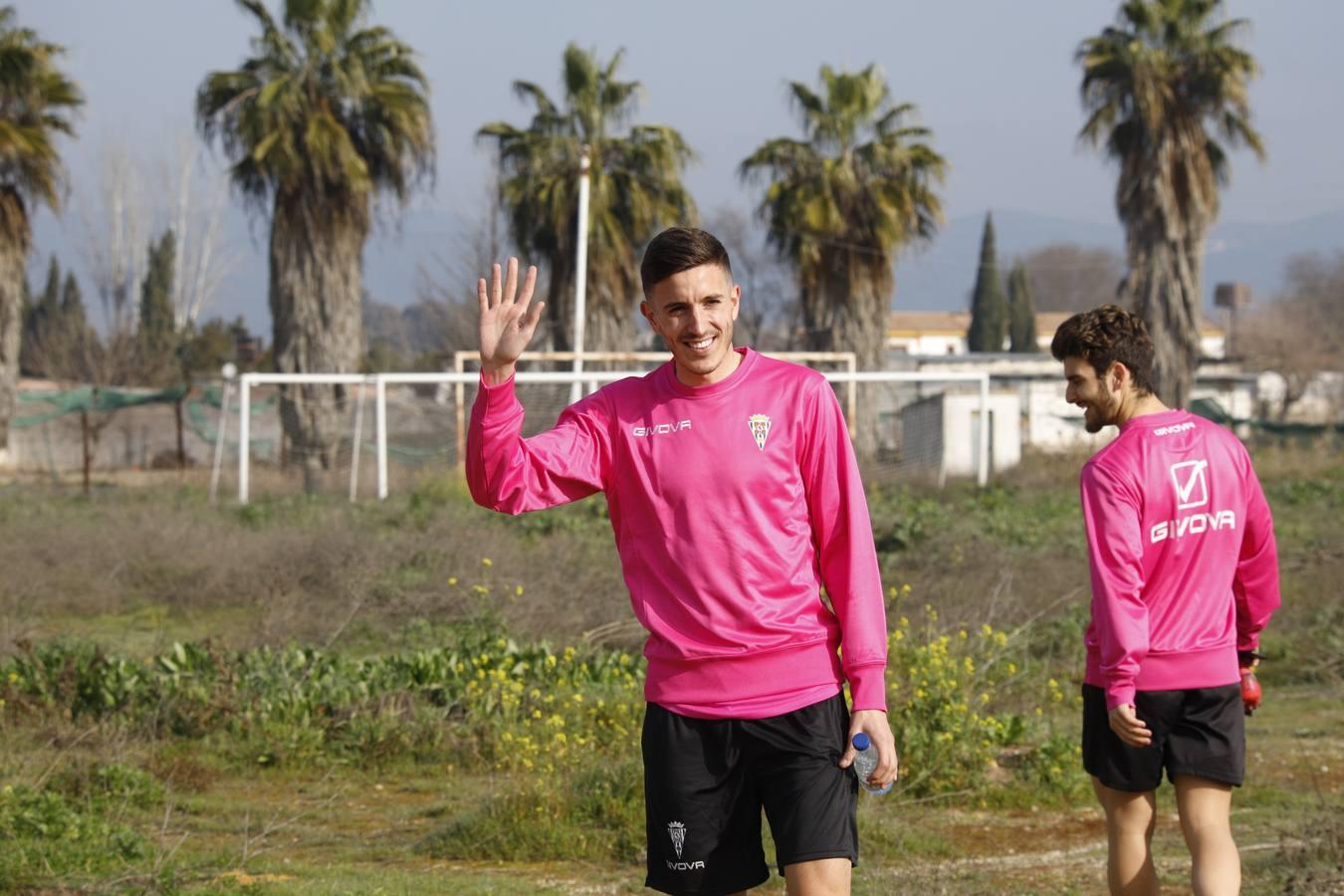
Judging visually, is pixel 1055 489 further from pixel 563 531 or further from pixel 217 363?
pixel 217 363

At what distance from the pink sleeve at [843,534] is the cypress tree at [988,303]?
3213 inches

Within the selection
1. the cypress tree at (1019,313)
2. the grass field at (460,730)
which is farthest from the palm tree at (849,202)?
the cypress tree at (1019,313)

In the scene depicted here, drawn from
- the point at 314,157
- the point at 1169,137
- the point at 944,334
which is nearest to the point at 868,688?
the point at 314,157

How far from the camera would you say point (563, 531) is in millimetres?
15398

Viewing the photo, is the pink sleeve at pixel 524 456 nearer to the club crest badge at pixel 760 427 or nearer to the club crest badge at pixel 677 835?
the club crest badge at pixel 760 427

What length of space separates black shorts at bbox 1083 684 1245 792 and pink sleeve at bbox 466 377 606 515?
64.2 inches

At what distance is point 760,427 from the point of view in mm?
3527

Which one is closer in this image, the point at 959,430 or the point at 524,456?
the point at 524,456

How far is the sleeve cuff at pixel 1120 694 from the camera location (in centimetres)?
422

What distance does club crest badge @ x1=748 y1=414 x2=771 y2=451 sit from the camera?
3521 millimetres

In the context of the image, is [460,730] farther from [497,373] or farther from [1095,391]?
[497,373]

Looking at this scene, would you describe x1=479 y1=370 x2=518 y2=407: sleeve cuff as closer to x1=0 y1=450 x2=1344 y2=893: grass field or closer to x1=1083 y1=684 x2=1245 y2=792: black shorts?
x1=1083 y1=684 x2=1245 y2=792: black shorts

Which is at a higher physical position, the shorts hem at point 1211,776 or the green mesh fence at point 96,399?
the green mesh fence at point 96,399

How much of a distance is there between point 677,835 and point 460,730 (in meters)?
4.62
